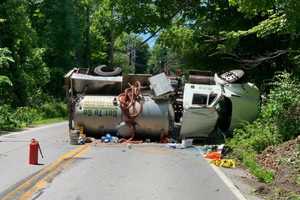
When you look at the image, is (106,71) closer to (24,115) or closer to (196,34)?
(196,34)

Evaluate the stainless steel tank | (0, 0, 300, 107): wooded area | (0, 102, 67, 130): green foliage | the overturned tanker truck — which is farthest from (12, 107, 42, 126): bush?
the stainless steel tank

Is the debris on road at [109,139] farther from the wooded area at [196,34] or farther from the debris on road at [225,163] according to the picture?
the debris on road at [225,163]

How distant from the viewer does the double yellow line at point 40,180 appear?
451 inches

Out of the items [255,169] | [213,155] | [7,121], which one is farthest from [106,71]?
[255,169]

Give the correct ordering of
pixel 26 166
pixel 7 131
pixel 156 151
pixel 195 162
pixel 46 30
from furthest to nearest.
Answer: pixel 46 30, pixel 7 131, pixel 156 151, pixel 195 162, pixel 26 166

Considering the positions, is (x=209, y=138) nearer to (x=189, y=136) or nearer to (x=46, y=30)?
(x=189, y=136)

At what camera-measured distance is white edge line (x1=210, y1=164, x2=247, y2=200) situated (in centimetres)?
1212

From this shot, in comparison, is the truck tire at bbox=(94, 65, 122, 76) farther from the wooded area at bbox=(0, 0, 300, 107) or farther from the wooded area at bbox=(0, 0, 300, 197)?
the wooded area at bbox=(0, 0, 300, 107)

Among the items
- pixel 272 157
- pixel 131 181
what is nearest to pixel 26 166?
pixel 131 181

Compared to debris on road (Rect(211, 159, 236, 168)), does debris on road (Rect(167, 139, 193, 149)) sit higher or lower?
lower

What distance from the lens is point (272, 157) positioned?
17.1 metres

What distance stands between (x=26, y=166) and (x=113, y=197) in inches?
195

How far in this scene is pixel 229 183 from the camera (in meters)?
13.8

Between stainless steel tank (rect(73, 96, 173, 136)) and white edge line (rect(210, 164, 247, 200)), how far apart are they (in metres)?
7.60
